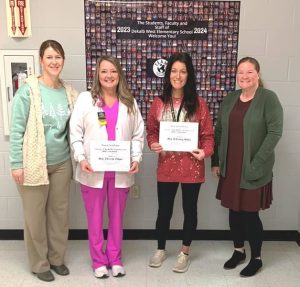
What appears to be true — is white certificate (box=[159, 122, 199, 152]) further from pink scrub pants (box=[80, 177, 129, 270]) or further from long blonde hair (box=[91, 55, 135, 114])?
pink scrub pants (box=[80, 177, 129, 270])

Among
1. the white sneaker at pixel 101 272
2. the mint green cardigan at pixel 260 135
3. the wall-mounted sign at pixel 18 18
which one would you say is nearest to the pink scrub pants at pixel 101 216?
the white sneaker at pixel 101 272

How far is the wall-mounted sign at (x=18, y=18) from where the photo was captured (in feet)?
9.00

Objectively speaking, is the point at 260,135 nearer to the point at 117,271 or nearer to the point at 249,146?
the point at 249,146

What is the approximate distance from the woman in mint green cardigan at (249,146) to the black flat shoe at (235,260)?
0.11 m

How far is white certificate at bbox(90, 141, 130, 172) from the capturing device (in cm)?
235

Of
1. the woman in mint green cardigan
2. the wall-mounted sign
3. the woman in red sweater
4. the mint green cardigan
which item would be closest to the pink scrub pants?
the woman in red sweater

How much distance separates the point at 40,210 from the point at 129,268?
30.6 inches

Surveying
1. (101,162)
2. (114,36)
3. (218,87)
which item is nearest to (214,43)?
(218,87)

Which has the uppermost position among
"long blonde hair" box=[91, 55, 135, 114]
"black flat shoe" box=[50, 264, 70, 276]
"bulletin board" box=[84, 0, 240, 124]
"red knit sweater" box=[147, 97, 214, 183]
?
"bulletin board" box=[84, 0, 240, 124]

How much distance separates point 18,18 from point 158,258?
6.66ft

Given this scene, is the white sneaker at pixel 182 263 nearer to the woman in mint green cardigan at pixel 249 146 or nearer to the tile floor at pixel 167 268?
the tile floor at pixel 167 268

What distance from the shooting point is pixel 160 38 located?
2834 millimetres

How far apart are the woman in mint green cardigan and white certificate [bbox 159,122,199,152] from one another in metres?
0.21

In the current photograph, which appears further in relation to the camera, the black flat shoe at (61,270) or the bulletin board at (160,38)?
the bulletin board at (160,38)
